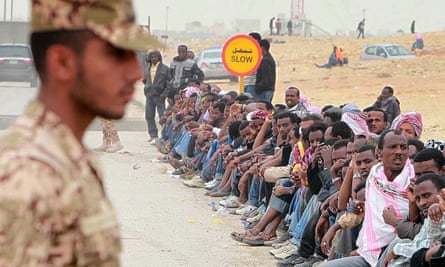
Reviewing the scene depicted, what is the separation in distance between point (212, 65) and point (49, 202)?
46767 millimetres

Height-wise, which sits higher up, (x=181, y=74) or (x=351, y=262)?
(x=181, y=74)

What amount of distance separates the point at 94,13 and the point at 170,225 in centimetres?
1082

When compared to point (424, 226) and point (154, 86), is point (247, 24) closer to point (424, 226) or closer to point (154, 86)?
point (154, 86)

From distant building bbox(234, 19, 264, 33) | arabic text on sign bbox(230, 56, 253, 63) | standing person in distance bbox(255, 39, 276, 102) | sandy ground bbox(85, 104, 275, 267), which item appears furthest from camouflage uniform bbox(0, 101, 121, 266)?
distant building bbox(234, 19, 264, 33)

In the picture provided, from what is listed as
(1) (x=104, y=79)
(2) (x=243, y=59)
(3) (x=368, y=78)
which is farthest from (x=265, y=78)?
(3) (x=368, y=78)

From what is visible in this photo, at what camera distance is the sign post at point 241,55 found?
1892cm

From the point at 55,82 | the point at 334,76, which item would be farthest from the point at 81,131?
the point at 334,76

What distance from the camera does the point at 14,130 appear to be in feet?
8.15

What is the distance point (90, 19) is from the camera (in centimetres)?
245

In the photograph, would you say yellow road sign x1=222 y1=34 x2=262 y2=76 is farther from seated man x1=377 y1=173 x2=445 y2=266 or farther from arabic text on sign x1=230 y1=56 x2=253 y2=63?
seated man x1=377 y1=173 x2=445 y2=266

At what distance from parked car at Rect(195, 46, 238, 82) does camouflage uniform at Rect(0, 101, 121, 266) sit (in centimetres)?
4604

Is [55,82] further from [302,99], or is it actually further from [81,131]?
[302,99]

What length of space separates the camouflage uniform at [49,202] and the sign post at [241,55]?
16365mm

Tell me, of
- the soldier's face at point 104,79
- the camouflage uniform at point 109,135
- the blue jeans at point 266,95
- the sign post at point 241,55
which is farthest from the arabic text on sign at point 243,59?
the soldier's face at point 104,79
